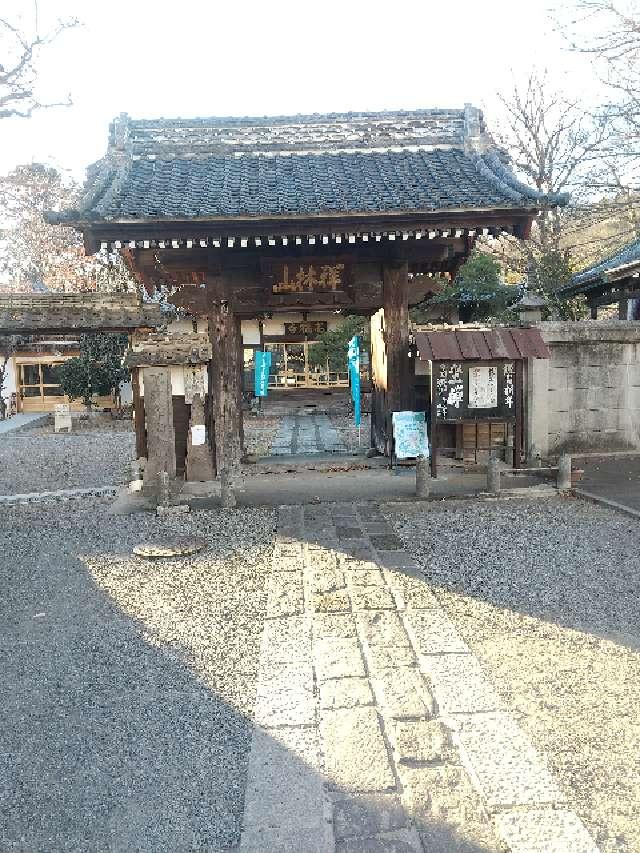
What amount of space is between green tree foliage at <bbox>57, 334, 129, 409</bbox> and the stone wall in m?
16.1

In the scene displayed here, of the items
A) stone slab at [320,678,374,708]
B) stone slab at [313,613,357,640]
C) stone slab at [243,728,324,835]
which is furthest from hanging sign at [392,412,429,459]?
stone slab at [243,728,324,835]

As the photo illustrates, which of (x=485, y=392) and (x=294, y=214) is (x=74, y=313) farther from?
(x=485, y=392)

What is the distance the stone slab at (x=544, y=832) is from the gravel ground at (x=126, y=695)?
1277 mm

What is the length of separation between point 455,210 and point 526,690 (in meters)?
6.99

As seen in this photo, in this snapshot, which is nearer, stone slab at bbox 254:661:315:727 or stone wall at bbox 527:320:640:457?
stone slab at bbox 254:661:315:727

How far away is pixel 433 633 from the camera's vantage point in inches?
186

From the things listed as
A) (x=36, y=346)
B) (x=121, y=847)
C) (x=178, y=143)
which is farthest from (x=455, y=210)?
(x=36, y=346)

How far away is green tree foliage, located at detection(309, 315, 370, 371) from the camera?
25.4 meters

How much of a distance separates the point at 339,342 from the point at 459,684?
22.6 metres

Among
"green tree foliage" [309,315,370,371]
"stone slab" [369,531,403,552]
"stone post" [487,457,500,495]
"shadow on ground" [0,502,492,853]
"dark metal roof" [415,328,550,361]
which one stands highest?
"green tree foliage" [309,315,370,371]

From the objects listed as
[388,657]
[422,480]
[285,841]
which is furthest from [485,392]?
[285,841]

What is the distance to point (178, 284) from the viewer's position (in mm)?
10906

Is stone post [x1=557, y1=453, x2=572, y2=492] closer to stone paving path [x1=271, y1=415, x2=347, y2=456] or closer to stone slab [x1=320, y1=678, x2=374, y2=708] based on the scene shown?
stone paving path [x1=271, y1=415, x2=347, y2=456]

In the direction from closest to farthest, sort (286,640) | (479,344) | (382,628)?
(286,640)
(382,628)
(479,344)
